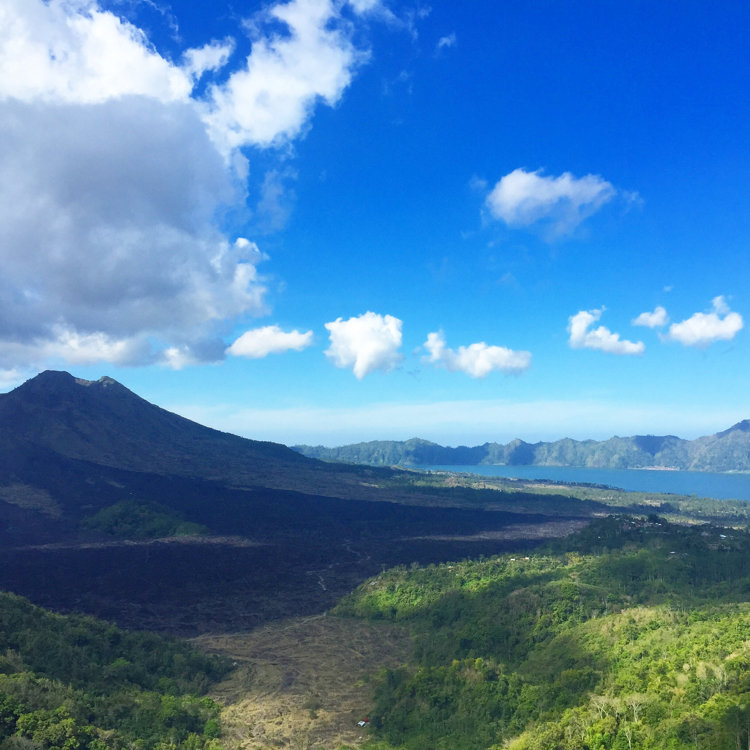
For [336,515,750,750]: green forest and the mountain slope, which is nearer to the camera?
[336,515,750,750]: green forest

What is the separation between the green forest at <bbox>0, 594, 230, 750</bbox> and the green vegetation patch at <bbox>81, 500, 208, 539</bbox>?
1903 inches

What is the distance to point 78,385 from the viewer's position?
15575cm

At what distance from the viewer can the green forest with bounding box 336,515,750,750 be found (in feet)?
73.3

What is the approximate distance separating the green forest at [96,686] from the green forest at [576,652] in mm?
10685

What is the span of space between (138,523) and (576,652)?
7571cm

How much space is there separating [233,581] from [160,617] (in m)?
13.0

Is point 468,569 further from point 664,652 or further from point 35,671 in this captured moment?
point 35,671

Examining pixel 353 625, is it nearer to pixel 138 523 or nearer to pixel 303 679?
pixel 303 679

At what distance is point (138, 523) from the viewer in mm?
89938

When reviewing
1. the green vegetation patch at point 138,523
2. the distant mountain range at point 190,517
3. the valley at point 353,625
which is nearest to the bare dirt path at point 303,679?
the valley at point 353,625

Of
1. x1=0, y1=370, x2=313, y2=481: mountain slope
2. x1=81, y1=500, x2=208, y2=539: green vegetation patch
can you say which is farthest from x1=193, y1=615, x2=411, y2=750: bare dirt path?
x1=0, y1=370, x2=313, y2=481: mountain slope

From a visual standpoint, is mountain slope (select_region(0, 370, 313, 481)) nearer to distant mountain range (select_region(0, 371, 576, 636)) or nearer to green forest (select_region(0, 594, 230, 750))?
distant mountain range (select_region(0, 371, 576, 636))

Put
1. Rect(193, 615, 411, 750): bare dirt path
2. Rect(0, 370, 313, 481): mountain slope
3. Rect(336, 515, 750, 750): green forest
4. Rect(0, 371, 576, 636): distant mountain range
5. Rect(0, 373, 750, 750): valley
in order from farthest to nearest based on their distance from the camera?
1. Rect(0, 370, 313, 481): mountain slope
2. Rect(0, 371, 576, 636): distant mountain range
3. Rect(193, 615, 411, 750): bare dirt path
4. Rect(0, 373, 750, 750): valley
5. Rect(336, 515, 750, 750): green forest

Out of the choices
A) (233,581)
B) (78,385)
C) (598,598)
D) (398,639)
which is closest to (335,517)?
(233,581)
